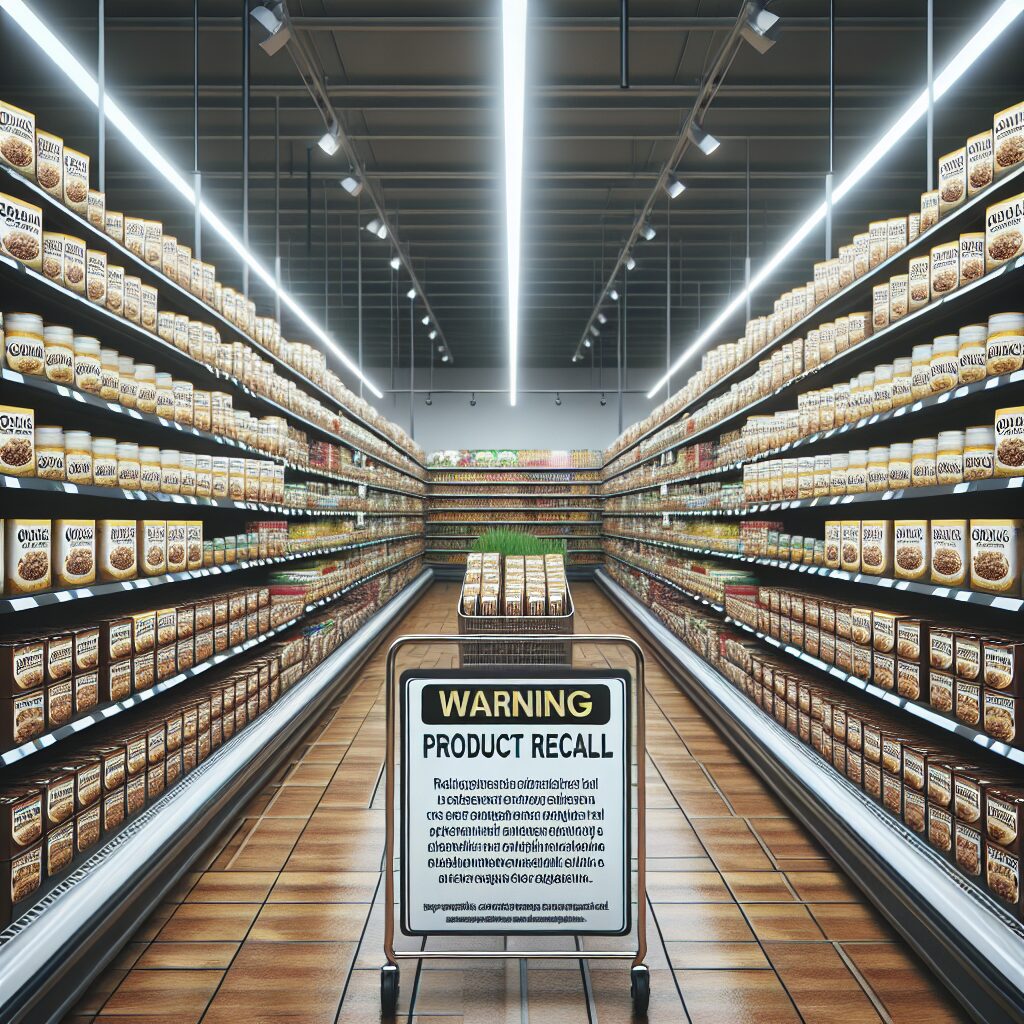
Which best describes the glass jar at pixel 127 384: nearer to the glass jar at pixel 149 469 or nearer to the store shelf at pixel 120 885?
the glass jar at pixel 149 469

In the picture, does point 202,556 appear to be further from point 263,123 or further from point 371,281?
point 371,281

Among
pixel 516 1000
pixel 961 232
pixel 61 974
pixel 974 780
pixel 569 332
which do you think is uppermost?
pixel 569 332

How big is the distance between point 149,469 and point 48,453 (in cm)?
72

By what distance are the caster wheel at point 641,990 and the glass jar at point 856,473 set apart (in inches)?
82.0

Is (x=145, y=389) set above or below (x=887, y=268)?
below

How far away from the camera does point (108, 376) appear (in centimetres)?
276

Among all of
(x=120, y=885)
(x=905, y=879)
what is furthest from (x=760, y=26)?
(x=120, y=885)

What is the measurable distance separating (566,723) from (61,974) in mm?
1416

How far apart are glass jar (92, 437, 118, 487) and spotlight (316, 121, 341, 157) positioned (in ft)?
14.8

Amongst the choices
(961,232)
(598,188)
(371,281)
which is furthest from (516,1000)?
(371,281)

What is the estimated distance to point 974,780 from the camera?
7.78 ft

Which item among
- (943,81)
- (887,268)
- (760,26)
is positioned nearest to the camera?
(887,268)

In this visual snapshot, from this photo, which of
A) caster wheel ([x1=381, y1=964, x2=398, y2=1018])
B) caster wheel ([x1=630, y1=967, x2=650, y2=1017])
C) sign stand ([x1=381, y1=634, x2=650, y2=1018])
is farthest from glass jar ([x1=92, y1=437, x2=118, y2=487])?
caster wheel ([x1=630, y1=967, x2=650, y2=1017])

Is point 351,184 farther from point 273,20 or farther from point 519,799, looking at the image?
Answer: point 519,799
